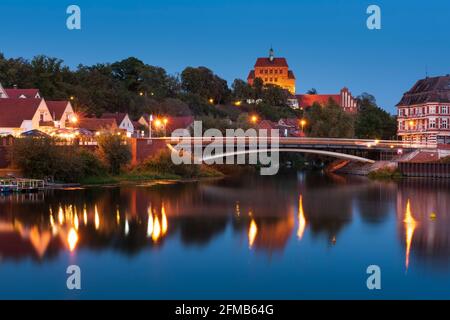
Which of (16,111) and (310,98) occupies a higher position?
(310,98)

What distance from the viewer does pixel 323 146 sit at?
225ft

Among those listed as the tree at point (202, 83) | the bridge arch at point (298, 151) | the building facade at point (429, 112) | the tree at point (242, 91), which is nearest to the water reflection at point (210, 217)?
the bridge arch at point (298, 151)

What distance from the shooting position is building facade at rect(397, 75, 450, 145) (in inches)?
3187

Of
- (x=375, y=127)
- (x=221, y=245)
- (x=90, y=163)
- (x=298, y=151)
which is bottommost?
(x=221, y=245)

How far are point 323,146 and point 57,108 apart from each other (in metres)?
27.3

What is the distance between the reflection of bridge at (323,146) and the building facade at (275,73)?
12190 cm

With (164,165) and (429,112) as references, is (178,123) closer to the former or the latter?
(429,112)

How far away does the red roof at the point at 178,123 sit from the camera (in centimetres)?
9000

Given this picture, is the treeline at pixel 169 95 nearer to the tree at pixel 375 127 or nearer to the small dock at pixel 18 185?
the tree at pixel 375 127

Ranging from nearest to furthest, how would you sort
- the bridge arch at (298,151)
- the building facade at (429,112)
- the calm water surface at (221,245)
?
the calm water surface at (221,245), the bridge arch at (298,151), the building facade at (429,112)

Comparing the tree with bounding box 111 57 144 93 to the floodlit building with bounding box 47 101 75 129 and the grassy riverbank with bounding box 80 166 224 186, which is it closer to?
the floodlit building with bounding box 47 101 75 129

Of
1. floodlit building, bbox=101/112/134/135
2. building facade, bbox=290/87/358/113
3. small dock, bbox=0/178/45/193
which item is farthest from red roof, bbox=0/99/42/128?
building facade, bbox=290/87/358/113

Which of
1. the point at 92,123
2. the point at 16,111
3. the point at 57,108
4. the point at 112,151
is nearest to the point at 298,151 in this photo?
the point at 112,151
